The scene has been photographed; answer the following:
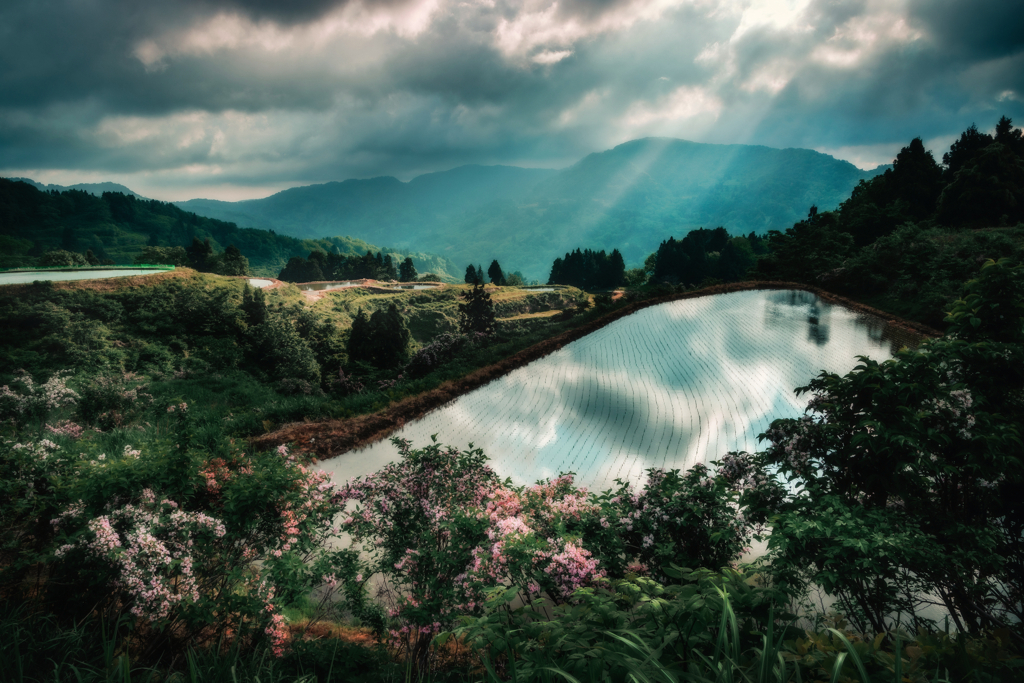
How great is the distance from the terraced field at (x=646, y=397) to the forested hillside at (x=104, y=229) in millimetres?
34939

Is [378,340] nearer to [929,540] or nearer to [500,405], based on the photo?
[500,405]

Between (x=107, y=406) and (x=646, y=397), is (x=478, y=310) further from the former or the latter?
(x=646, y=397)

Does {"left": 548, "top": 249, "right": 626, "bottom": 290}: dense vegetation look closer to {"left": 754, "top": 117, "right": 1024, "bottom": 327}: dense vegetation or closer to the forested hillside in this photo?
{"left": 754, "top": 117, "right": 1024, "bottom": 327}: dense vegetation

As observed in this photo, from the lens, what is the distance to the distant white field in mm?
20516

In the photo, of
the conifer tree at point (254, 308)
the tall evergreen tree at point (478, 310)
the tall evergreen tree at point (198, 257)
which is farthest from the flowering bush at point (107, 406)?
the tall evergreen tree at point (198, 257)

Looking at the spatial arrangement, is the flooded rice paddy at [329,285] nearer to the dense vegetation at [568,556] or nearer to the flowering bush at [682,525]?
the dense vegetation at [568,556]

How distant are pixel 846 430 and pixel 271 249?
356ft

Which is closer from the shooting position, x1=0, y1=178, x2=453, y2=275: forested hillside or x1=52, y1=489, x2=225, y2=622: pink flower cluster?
x1=52, y1=489, x2=225, y2=622: pink flower cluster

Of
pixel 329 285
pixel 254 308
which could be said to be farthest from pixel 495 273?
pixel 254 308

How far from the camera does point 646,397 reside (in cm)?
769

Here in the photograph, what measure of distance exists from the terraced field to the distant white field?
1018 inches

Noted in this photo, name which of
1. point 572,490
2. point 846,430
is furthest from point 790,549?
point 572,490

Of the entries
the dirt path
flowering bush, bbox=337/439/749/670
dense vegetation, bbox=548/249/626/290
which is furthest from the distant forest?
dense vegetation, bbox=548/249/626/290

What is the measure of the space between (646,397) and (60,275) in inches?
1209
